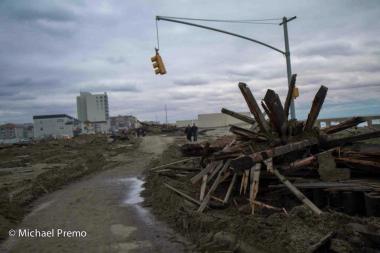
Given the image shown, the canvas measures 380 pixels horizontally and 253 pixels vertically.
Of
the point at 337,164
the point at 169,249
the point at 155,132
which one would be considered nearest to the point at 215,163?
the point at 337,164

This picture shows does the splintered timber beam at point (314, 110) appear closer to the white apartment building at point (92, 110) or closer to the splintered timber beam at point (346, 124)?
the splintered timber beam at point (346, 124)

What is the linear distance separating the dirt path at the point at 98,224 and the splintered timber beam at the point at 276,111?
3.72m

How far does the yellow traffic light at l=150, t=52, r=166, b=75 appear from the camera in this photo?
1520cm

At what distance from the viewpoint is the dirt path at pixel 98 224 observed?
23.9 ft

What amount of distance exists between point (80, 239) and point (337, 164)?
226 inches

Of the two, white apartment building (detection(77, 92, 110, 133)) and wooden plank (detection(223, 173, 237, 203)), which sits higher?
white apartment building (detection(77, 92, 110, 133))

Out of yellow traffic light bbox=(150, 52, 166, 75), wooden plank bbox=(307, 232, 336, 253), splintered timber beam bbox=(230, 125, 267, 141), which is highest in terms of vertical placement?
yellow traffic light bbox=(150, 52, 166, 75)

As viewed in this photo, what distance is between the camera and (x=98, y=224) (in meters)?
8.88

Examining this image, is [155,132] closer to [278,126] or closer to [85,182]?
[85,182]

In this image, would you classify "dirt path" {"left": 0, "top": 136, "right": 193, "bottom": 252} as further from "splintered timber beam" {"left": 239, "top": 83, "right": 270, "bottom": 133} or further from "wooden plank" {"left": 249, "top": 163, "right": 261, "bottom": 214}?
"splintered timber beam" {"left": 239, "top": 83, "right": 270, "bottom": 133}

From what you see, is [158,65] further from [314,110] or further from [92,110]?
[92,110]

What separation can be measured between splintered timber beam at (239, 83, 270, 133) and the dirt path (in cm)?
368

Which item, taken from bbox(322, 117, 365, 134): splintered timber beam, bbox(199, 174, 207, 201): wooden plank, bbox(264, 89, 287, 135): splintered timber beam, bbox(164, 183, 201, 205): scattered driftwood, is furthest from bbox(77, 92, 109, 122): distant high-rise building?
bbox(264, 89, 287, 135): splintered timber beam

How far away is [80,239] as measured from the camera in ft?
25.4
